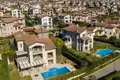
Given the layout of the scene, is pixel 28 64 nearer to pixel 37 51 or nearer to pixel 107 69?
pixel 37 51

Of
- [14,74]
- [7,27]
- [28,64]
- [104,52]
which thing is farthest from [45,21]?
[14,74]

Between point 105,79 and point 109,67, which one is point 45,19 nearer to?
point 109,67

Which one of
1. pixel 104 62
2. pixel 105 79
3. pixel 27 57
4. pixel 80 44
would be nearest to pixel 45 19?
pixel 80 44

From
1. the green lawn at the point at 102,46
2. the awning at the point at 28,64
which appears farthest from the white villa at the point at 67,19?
the awning at the point at 28,64

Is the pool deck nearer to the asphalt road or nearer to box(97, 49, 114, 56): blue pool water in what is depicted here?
the asphalt road

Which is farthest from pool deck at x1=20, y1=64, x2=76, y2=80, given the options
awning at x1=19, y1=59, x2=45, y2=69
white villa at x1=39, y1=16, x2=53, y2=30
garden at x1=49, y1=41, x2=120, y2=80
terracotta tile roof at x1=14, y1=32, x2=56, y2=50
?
white villa at x1=39, y1=16, x2=53, y2=30

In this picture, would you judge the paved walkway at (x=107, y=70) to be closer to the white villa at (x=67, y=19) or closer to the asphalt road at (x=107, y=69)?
the asphalt road at (x=107, y=69)
